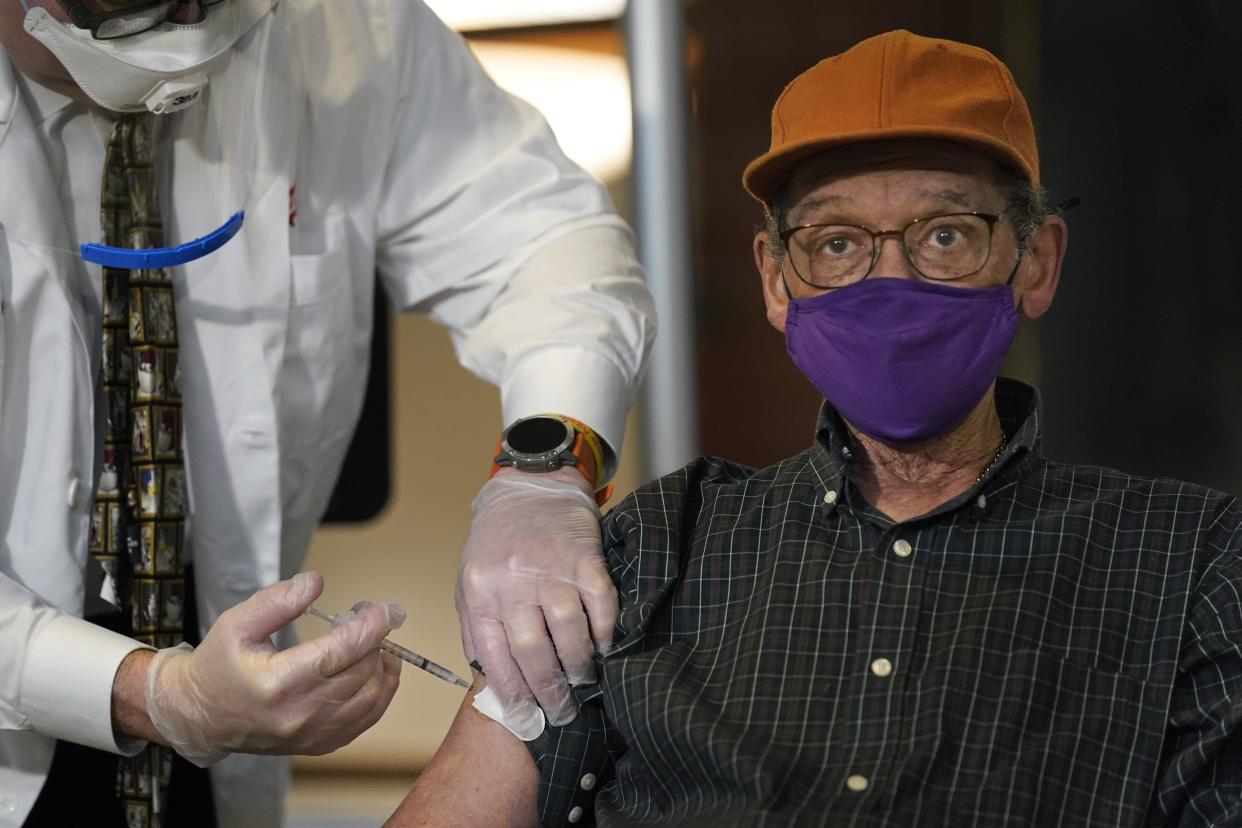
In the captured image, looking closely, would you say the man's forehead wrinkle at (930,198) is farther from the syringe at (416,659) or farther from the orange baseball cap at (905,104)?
the syringe at (416,659)

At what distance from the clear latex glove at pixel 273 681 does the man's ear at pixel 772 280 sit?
0.56 m

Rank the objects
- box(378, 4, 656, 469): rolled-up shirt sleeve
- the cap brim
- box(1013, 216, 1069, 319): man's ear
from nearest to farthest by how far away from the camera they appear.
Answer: the cap brim
box(1013, 216, 1069, 319): man's ear
box(378, 4, 656, 469): rolled-up shirt sleeve

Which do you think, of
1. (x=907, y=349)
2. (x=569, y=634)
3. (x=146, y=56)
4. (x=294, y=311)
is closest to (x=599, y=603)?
(x=569, y=634)

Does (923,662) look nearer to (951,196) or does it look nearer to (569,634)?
(569,634)

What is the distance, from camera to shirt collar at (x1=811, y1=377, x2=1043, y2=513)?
5.31 ft

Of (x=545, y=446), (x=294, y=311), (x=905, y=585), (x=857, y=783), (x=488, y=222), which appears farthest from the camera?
(x=488, y=222)

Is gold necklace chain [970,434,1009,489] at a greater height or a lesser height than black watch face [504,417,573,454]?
greater

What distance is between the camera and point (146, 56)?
66.1 inches

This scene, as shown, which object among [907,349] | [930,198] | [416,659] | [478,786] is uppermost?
[930,198]

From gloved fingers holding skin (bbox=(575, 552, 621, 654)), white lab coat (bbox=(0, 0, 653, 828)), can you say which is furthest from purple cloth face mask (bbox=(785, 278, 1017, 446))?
white lab coat (bbox=(0, 0, 653, 828))

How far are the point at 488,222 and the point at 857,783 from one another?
106 cm

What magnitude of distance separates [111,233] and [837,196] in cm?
92

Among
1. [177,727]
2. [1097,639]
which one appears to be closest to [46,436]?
[177,727]

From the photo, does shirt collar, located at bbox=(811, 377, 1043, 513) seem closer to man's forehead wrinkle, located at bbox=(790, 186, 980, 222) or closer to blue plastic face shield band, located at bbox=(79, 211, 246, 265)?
man's forehead wrinkle, located at bbox=(790, 186, 980, 222)
